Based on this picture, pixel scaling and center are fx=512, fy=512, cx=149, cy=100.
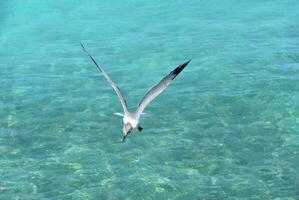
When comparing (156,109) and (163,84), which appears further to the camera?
(156,109)

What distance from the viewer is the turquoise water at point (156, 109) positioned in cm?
1645

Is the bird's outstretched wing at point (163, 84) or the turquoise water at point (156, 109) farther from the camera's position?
the turquoise water at point (156, 109)

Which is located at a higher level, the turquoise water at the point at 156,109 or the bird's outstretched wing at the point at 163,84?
the bird's outstretched wing at the point at 163,84

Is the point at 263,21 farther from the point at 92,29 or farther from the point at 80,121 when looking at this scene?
the point at 80,121

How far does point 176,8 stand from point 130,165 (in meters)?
24.3

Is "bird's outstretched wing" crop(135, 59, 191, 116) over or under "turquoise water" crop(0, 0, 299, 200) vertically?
over

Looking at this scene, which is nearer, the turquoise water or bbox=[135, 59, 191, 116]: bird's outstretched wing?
bbox=[135, 59, 191, 116]: bird's outstretched wing

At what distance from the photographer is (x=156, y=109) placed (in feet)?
70.9

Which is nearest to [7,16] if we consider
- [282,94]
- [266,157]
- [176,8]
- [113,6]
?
[113,6]

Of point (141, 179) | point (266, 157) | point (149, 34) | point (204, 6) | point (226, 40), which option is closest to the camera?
point (141, 179)

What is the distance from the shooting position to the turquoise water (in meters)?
16.5

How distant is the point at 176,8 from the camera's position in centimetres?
3975

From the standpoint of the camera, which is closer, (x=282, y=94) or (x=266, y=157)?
(x=266, y=157)

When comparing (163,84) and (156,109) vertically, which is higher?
(163,84)
